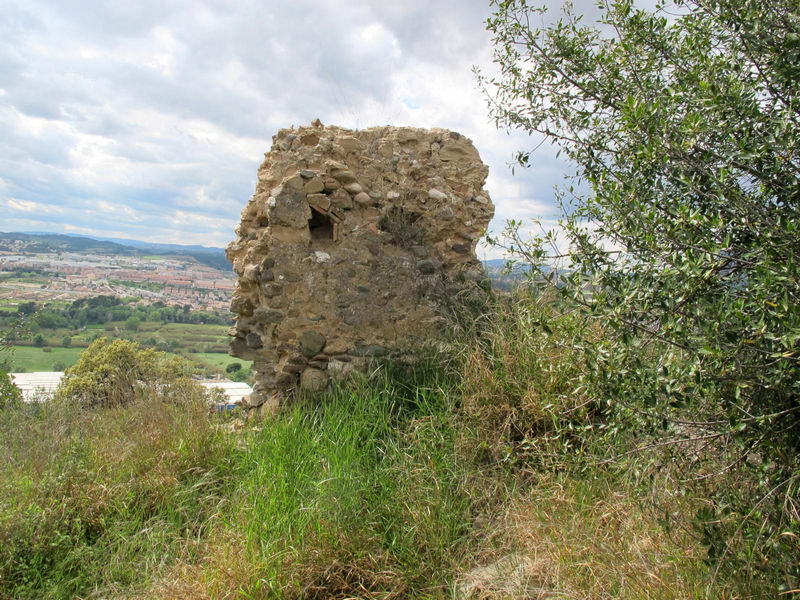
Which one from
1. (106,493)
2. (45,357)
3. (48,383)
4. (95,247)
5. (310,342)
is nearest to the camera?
(106,493)

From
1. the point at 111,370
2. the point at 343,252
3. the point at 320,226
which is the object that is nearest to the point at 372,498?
the point at 343,252

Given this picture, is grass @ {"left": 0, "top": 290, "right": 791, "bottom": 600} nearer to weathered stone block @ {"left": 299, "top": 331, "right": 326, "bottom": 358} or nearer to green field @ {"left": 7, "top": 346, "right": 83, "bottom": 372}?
weathered stone block @ {"left": 299, "top": 331, "right": 326, "bottom": 358}

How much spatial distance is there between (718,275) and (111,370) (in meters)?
7.30

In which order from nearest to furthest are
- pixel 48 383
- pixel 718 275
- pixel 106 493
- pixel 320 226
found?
pixel 718 275 → pixel 106 493 → pixel 320 226 → pixel 48 383

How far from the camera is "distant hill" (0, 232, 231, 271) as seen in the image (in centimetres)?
1669

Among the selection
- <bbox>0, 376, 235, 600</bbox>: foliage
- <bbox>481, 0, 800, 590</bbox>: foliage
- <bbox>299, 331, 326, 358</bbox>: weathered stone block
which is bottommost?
<bbox>0, 376, 235, 600</bbox>: foliage

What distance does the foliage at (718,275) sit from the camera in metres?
1.64

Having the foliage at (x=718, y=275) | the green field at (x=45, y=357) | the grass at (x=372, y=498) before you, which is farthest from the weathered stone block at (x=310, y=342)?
the green field at (x=45, y=357)

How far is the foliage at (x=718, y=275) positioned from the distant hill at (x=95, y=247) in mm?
14143

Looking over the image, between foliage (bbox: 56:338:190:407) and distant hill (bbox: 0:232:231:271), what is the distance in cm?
739

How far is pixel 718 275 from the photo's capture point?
1.74 m

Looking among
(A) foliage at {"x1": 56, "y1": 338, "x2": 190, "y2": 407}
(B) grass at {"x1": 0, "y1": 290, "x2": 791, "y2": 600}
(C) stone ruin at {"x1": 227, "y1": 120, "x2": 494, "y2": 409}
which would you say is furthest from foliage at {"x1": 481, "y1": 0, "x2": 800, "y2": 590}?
(A) foliage at {"x1": 56, "y1": 338, "x2": 190, "y2": 407}

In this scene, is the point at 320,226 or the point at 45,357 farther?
the point at 45,357

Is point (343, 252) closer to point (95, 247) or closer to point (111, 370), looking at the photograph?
point (111, 370)
